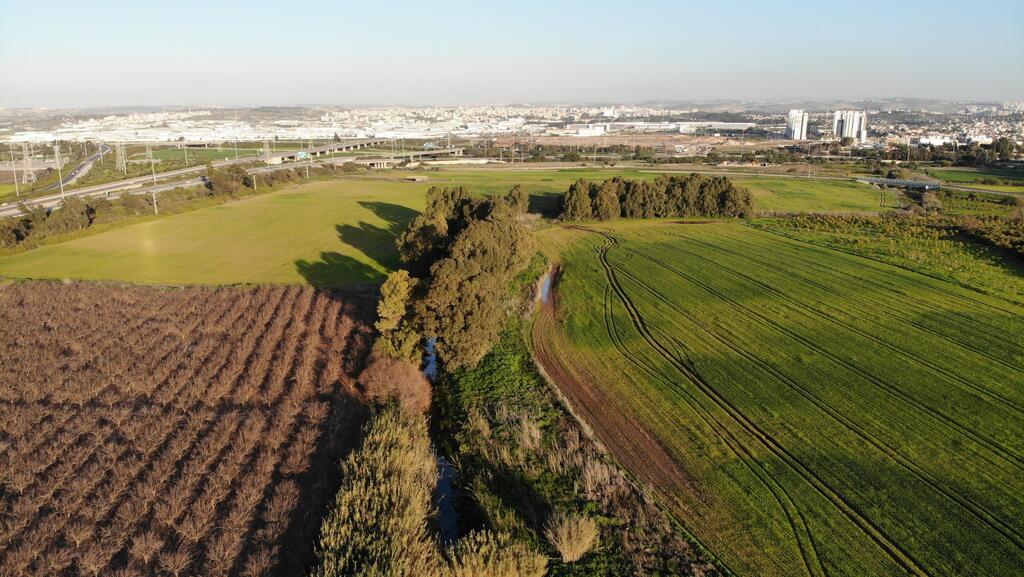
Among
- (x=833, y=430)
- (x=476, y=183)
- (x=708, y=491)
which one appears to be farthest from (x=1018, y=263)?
(x=476, y=183)

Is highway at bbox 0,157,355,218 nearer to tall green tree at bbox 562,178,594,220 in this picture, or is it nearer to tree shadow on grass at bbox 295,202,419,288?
tree shadow on grass at bbox 295,202,419,288

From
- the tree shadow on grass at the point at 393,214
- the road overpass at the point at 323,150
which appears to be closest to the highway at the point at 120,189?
the road overpass at the point at 323,150

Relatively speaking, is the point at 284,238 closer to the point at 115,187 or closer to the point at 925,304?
the point at 115,187

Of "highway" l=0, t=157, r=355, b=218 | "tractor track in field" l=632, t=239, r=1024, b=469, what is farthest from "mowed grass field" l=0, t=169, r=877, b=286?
"tractor track in field" l=632, t=239, r=1024, b=469

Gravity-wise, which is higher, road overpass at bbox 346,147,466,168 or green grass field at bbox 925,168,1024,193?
road overpass at bbox 346,147,466,168

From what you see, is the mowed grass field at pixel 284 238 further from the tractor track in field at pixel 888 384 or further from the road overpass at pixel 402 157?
the road overpass at pixel 402 157
